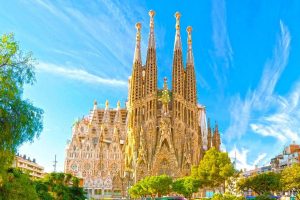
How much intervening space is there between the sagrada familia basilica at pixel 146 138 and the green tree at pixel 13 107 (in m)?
65.1

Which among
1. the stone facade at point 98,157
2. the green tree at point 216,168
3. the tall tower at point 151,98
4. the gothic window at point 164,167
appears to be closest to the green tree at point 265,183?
the green tree at point 216,168

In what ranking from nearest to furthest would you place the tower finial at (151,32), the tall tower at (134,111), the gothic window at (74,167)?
the tall tower at (134,111)
the gothic window at (74,167)
the tower finial at (151,32)

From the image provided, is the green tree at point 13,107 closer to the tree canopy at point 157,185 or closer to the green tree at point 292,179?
the green tree at point 292,179

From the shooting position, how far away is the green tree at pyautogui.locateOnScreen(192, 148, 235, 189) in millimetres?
49941

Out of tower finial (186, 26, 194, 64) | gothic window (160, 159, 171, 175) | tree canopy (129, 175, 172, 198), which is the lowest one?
tree canopy (129, 175, 172, 198)

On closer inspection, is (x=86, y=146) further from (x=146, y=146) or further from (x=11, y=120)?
(x=11, y=120)

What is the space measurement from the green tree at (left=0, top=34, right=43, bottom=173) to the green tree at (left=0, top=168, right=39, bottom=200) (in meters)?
1.10

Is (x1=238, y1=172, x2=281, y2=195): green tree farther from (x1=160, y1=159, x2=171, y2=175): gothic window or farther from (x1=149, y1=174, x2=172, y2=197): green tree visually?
(x1=160, y1=159, x2=171, y2=175): gothic window

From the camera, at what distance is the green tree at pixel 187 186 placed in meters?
57.2

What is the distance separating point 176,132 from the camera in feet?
282

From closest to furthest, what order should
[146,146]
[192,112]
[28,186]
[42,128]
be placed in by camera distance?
[42,128] → [28,186] → [146,146] → [192,112]

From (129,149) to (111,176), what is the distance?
22.7 ft

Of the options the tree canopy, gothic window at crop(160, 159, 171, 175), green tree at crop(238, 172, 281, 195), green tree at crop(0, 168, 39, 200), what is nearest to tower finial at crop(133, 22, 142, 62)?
gothic window at crop(160, 159, 171, 175)

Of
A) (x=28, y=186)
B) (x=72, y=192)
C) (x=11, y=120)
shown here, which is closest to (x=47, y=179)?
(x=72, y=192)
